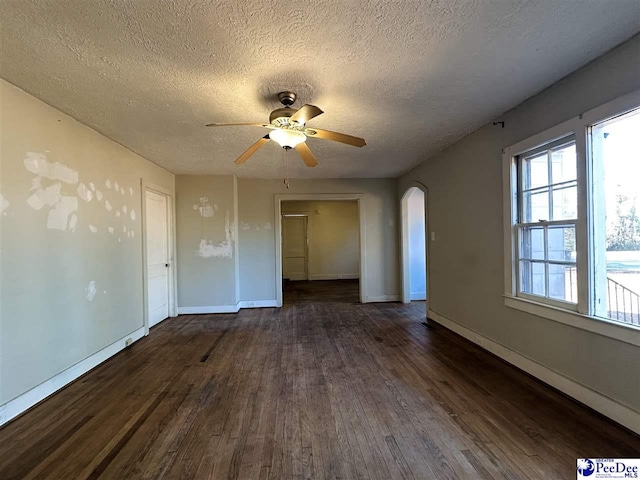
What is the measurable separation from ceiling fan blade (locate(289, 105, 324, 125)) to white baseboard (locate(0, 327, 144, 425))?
2.86m

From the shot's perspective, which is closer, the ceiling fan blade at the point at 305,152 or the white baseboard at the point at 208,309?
the ceiling fan blade at the point at 305,152

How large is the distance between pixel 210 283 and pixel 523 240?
15.1 feet

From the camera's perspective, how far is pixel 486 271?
132 inches

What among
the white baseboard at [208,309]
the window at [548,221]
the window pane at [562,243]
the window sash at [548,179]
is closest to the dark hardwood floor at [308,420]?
the window at [548,221]

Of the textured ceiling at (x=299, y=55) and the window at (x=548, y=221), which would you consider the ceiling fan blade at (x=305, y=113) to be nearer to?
the textured ceiling at (x=299, y=55)

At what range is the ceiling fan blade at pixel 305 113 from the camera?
6.68 ft

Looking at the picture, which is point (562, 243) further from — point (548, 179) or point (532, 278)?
point (548, 179)

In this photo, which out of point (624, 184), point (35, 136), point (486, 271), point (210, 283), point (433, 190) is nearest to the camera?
point (624, 184)

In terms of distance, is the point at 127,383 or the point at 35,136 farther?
the point at 127,383

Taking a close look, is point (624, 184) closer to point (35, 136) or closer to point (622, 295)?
point (622, 295)

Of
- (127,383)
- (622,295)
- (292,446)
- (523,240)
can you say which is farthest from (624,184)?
(127,383)

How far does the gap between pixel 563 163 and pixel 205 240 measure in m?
4.91

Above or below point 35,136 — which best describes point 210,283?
below

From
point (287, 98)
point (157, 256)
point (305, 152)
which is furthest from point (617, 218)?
point (157, 256)
